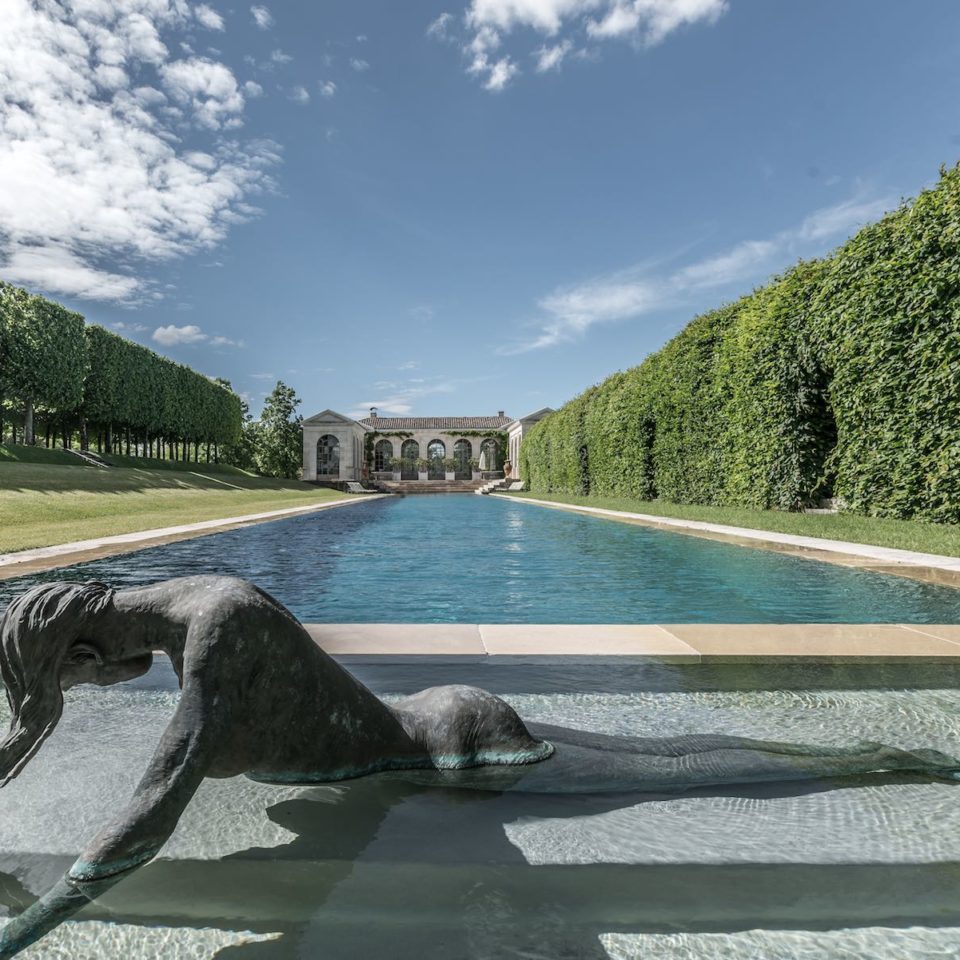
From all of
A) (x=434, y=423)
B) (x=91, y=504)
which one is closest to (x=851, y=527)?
(x=91, y=504)

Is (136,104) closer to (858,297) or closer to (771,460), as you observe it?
(858,297)

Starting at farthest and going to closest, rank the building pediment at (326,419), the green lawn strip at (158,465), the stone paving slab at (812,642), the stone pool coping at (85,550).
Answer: the building pediment at (326,419) < the green lawn strip at (158,465) < the stone pool coping at (85,550) < the stone paving slab at (812,642)

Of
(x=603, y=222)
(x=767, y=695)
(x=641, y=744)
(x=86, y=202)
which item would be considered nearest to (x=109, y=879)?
(x=641, y=744)

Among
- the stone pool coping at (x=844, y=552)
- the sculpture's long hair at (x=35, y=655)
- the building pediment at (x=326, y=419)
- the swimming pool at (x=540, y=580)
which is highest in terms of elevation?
the building pediment at (x=326, y=419)

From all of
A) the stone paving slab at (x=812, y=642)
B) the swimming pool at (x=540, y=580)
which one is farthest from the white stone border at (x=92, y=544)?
the stone paving slab at (x=812, y=642)

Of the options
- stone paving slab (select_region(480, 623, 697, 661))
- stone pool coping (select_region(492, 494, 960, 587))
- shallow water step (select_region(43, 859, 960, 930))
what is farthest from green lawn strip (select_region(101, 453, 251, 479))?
shallow water step (select_region(43, 859, 960, 930))

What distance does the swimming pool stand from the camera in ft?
13.2

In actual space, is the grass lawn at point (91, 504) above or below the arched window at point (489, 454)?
below

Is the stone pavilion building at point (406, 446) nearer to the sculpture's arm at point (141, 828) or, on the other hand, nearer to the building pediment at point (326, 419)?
the building pediment at point (326, 419)

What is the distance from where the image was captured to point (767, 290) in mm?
11586

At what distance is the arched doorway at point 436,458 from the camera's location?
5397 cm

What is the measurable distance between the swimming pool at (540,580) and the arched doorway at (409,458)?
45065 millimetres

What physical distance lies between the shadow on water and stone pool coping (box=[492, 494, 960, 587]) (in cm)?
482

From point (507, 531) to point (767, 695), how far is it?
28.2ft
